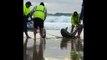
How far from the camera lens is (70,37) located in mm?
17531
